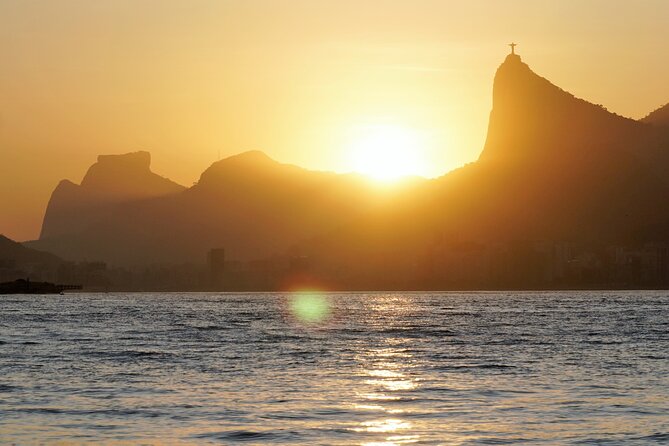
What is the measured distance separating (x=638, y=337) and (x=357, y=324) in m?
54.2

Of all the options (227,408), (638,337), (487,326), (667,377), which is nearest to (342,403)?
(227,408)

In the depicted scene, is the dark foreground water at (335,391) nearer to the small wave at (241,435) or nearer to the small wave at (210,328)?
the small wave at (241,435)

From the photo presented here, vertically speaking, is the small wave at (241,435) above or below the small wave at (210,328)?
below

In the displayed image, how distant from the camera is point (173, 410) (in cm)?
5372

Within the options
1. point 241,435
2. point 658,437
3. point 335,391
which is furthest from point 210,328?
point 658,437

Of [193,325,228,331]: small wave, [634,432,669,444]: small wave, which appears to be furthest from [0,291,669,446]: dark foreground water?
[193,325,228,331]: small wave

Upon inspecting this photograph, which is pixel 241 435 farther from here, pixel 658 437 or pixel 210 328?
pixel 210 328

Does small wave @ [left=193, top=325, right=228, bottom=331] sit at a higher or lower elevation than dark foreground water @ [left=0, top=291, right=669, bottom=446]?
higher

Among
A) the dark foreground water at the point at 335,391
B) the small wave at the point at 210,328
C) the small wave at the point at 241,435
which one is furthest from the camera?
the small wave at the point at 210,328

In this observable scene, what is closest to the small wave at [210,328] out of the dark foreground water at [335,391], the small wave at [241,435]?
the dark foreground water at [335,391]

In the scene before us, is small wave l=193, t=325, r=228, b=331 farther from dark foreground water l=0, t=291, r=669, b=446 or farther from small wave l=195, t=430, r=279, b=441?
small wave l=195, t=430, r=279, b=441

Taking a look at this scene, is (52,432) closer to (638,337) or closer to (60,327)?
(638,337)

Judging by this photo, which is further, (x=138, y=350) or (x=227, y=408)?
(x=138, y=350)

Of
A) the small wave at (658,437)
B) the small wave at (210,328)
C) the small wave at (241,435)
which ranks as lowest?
the small wave at (241,435)
